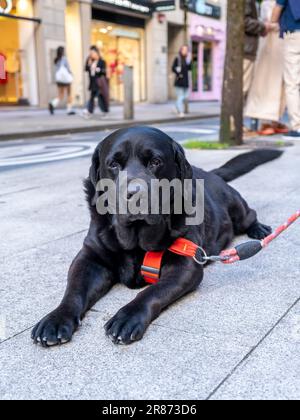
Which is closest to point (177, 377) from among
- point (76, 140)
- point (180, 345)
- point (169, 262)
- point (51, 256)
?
point (180, 345)

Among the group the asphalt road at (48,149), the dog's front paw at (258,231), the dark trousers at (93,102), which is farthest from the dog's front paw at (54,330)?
the dark trousers at (93,102)

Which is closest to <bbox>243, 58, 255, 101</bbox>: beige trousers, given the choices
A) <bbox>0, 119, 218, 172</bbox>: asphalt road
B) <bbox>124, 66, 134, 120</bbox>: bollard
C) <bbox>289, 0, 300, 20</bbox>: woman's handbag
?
<bbox>0, 119, 218, 172</bbox>: asphalt road

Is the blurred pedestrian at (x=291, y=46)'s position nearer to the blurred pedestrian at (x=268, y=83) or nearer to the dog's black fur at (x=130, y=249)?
the blurred pedestrian at (x=268, y=83)

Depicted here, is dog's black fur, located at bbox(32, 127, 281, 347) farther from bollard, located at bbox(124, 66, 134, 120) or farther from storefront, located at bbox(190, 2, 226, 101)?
storefront, located at bbox(190, 2, 226, 101)

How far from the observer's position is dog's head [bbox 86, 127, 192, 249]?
2.37 m

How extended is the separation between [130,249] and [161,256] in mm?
160

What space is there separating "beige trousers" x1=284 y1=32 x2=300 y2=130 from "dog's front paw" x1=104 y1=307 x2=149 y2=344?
264 inches

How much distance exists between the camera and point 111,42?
2366 cm

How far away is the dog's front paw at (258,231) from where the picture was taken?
369cm

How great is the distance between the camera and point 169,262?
2631 millimetres
